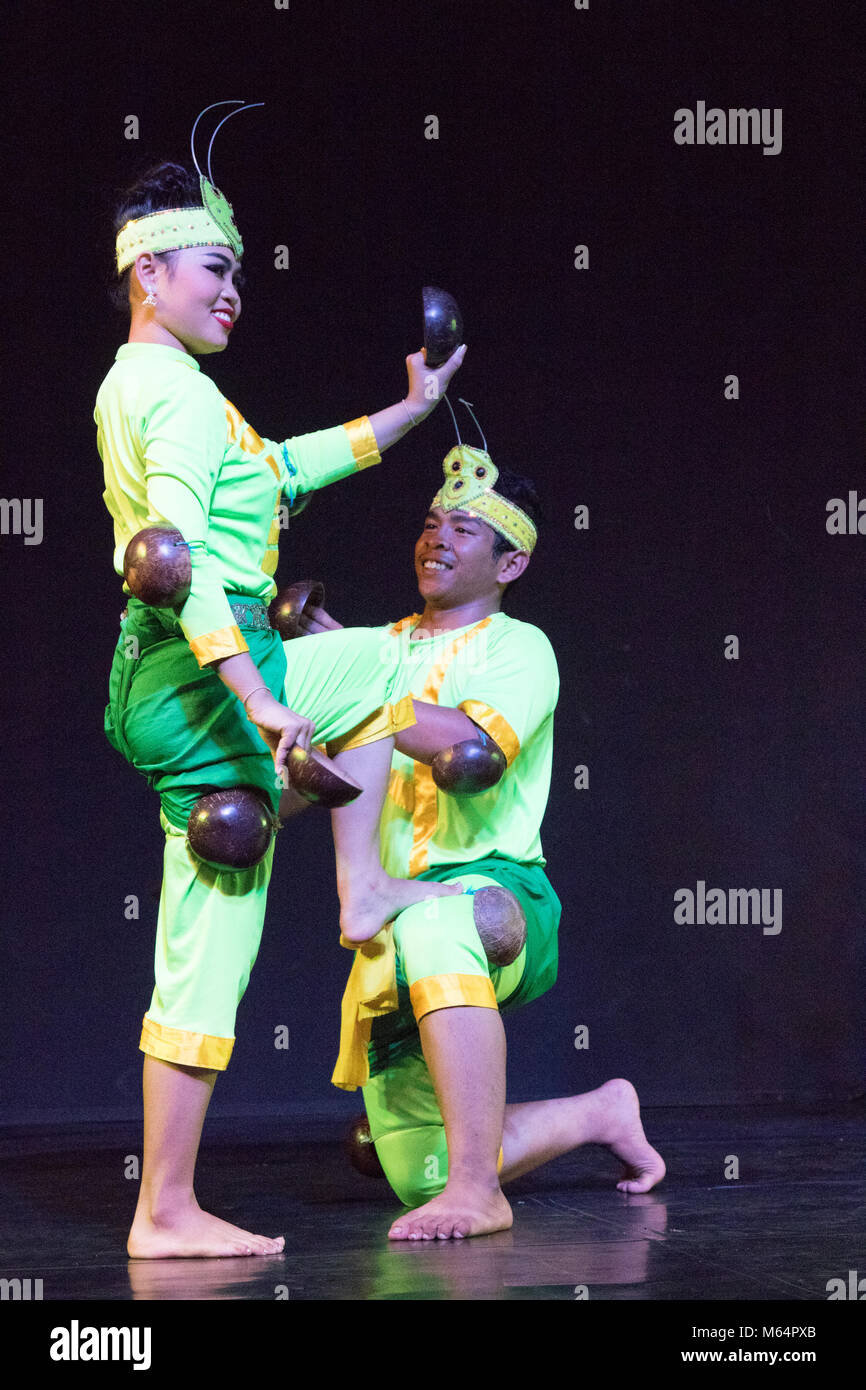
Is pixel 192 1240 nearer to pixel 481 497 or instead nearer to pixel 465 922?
pixel 465 922

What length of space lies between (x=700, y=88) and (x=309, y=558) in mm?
1467

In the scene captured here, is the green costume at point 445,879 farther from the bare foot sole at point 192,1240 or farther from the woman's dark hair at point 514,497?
the bare foot sole at point 192,1240

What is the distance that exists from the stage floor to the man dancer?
82mm

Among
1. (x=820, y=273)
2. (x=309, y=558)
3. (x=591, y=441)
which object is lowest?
(x=309, y=558)

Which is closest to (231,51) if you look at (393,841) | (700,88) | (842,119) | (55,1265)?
(700,88)

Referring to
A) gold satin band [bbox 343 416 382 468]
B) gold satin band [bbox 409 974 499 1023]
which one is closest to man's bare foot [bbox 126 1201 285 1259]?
gold satin band [bbox 409 974 499 1023]

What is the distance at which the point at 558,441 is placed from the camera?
3.81 m

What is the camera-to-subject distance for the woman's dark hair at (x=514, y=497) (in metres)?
2.66

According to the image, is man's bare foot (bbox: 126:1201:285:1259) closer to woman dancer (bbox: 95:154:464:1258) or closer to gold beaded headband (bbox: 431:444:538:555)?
woman dancer (bbox: 95:154:464:1258)

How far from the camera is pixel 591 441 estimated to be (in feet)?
12.5

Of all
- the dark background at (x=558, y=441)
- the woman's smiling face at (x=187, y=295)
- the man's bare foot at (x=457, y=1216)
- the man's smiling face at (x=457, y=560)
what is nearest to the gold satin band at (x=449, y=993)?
the man's bare foot at (x=457, y=1216)

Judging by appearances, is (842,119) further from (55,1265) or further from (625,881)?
(55,1265)

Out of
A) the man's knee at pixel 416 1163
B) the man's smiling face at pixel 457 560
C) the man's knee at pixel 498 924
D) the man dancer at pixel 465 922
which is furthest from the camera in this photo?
the man's smiling face at pixel 457 560

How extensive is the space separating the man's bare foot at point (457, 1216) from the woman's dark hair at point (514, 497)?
3.44 ft
